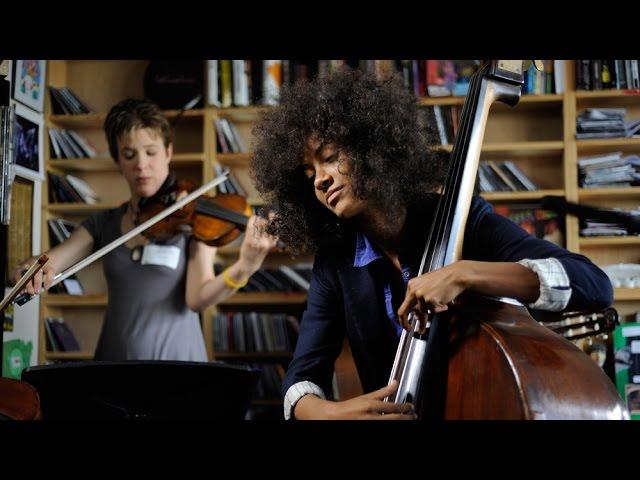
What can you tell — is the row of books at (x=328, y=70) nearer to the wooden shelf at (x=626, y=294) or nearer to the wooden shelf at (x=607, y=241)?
the wooden shelf at (x=607, y=241)

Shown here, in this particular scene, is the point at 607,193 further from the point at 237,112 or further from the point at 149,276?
the point at 149,276

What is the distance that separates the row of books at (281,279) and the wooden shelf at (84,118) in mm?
858

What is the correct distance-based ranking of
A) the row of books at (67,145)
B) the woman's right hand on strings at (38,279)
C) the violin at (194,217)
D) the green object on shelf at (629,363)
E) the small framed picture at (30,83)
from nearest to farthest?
the woman's right hand on strings at (38,279)
the green object on shelf at (629,363)
the violin at (194,217)
the small framed picture at (30,83)
the row of books at (67,145)

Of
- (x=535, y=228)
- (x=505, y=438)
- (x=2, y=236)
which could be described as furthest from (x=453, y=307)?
(x=535, y=228)

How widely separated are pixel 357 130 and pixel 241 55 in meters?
0.34

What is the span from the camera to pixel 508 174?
3180 mm

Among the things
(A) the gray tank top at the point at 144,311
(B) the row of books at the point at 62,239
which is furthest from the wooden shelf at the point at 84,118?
(A) the gray tank top at the point at 144,311

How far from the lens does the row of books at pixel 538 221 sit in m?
3.11

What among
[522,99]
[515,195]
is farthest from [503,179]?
[522,99]

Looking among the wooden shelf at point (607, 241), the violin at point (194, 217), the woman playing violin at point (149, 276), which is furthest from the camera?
the wooden shelf at point (607, 241)

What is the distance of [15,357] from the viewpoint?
296cm

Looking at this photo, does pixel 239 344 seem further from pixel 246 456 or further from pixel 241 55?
pixel 246 456

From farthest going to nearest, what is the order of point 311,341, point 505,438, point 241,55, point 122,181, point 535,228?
point 122,181
point 535,228
point 241,55
point 311,341
point 505,438

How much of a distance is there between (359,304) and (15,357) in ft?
7.52
